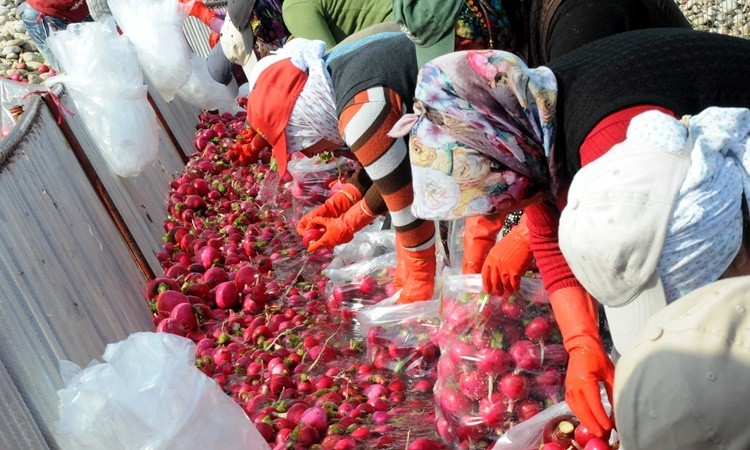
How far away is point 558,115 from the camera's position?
85.7 inches

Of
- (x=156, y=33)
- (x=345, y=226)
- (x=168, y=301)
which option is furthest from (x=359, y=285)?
(x=156, y=33)

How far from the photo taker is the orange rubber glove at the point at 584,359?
7.22 feet

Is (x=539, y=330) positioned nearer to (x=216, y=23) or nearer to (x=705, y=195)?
(x=705, y=195)

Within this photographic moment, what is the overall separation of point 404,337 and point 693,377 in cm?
214

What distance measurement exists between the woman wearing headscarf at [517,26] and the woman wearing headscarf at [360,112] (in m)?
0.22

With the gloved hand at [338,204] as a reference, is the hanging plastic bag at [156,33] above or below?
above

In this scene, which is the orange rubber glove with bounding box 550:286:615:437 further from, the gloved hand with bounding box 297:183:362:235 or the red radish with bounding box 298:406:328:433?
the gloved hand with bounding box 297:183:362:235

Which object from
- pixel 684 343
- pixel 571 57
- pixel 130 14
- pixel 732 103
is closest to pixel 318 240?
pixel 571 57

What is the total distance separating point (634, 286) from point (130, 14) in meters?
5.54

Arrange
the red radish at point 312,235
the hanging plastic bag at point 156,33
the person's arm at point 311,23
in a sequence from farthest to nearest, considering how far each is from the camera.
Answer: the hanging plastic bag at point 156,33 → the person's arm at point 311,23 → the red radish at point 312,235

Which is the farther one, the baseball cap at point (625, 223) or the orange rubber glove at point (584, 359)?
the orange rubber glove at point (584, 359)

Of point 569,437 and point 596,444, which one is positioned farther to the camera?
point 569,437

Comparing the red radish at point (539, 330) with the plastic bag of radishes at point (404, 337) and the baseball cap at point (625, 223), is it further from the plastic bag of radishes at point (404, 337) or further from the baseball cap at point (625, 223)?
the baseball cap at point (625, 223)

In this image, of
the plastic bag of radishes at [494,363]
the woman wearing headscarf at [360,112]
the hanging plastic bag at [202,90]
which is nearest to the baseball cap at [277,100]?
the woman wearing headscarf at [360,112]
